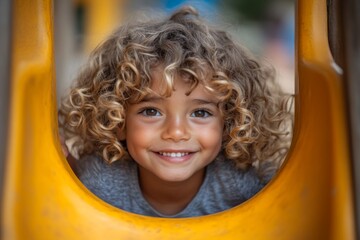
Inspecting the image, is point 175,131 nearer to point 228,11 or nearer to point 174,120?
point 174,120

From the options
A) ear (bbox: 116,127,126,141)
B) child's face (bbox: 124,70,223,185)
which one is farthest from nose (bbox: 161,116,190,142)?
ear (bbox: 116,127,126,141)

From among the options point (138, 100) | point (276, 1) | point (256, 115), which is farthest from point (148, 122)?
point (276, 1)

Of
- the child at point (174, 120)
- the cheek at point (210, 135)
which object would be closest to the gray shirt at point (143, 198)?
the child at point (174, 120)

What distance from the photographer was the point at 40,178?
0.85m

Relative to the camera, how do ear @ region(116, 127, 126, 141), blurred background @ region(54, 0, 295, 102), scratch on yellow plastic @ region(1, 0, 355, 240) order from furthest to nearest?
blurred background @ region(54, 0, 295, 102)
ear @ region(116, 127, 126, 141)
scratch on yellow plastic @ region(1, 0, 355, 240)

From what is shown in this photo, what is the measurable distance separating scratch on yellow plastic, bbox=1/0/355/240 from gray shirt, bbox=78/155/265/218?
254 millimetres

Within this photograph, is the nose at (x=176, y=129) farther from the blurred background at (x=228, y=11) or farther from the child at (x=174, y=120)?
the blurred background at (x=228, y=11)

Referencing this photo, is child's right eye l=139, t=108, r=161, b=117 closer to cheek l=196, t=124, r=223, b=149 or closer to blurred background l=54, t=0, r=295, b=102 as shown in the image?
cheek l=196, t=124, r=223, b=149

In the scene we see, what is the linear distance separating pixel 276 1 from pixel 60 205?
527 centimetres

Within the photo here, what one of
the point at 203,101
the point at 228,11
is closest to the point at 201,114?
the point at 203,101

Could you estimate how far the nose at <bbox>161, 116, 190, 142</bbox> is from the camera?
104 cm

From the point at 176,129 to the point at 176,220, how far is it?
0.56ft

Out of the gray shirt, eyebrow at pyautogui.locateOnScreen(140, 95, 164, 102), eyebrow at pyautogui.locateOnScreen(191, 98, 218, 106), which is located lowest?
the gray shirt

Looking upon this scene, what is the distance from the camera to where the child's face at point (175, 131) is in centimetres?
105
